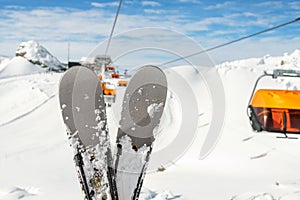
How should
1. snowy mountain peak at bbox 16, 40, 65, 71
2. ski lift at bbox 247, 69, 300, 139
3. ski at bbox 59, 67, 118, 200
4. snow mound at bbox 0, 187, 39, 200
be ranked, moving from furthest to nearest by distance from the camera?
snowy mountain peak at bbox 16, 40, 65, 71 → ski lift at bbox 247, 69, 300, 139 → snow mound at bbox 0, 187, 39, 200 → ski at bbox 59, 67, 118, 200

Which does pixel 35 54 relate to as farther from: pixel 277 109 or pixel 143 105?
pixel 143 105

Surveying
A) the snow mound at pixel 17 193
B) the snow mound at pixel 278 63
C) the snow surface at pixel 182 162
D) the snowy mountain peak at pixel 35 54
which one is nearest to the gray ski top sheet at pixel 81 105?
the snow surface at pixel 182 162

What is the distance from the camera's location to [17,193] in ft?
12.8

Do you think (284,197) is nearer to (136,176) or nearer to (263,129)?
(263,129)

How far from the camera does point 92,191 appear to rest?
226cm

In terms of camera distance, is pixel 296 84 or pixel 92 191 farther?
pixel 296 84

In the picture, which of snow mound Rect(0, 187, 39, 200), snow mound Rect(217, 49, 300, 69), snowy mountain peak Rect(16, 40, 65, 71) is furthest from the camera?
snowy mountain peak Rect(16, 40, 65, 71)

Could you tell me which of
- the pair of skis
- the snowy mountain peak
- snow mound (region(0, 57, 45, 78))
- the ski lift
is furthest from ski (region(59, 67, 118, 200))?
the snowy mountain peak

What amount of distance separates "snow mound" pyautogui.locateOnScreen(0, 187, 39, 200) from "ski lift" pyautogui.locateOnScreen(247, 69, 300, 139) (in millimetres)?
3467

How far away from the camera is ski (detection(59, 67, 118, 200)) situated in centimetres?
226

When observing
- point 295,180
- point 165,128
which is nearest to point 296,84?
point 165,128

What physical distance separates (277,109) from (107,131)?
298 cm

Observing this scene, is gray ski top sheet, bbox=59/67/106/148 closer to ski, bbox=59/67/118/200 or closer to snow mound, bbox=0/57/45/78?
ski, bbox=59/67/118/200

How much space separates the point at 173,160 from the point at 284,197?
2.76 metres
